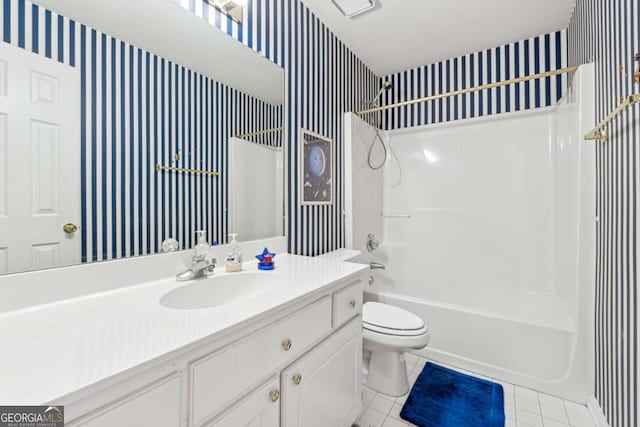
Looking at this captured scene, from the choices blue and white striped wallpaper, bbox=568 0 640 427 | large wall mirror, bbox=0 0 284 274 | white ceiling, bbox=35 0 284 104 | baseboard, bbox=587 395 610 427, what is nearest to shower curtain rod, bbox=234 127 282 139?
large wall mirror, bbox=0 0 284 274

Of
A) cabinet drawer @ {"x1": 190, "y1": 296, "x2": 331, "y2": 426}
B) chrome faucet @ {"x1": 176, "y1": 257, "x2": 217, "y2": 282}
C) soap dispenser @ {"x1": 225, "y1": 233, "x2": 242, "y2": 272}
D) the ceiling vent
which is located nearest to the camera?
cabinet drawer @ {"x1": 190, "y1": 296, "x2": 331, "y2": 426}

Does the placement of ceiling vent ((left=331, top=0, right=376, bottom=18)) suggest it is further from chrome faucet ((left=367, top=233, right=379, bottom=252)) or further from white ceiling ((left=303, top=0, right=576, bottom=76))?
chrome faucet ((left=367, top=233, right=379, bottom=252))

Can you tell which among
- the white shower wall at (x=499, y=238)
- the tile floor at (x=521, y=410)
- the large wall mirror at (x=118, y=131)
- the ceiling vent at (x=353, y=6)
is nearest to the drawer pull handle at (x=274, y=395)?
the large wall mirror at (x=118, y=131)

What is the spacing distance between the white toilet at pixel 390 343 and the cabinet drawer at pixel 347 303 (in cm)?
40

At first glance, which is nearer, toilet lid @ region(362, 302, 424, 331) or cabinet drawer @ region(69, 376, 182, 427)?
cabinet drawer @ region(69, 376, 182, 427)

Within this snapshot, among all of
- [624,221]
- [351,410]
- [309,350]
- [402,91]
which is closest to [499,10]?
[402,91]

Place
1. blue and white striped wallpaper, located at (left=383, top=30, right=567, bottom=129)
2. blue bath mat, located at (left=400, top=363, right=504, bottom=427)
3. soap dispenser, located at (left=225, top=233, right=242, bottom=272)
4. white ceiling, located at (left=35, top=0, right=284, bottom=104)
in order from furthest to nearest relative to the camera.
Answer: blue and white striped wallpaper, located at (left=383, top=30, right=567, bottom=129) → blue bath mat, located at (left=400, top=363, right=504, bottom=427) → soap dispenser, located at (left=225, top=233, right=242, bottom=272) → white ceiling, located at (left=35, top=0, right=284, bottom=104)

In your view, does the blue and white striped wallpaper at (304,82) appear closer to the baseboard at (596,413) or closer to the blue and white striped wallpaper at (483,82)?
the blue and white striped wallpaper at (483,82)

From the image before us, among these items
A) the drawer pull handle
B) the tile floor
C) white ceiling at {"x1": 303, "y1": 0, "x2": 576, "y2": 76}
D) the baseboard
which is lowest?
the tile floor

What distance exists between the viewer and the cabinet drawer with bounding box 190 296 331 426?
643mm

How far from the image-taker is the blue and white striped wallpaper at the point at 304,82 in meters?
1.52

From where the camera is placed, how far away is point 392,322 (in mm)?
1686

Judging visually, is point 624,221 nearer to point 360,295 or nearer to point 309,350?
point 360,295

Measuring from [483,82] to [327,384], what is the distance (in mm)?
2577
